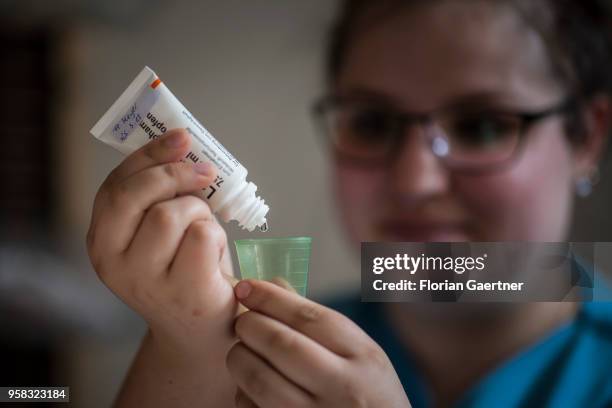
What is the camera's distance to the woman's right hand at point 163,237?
32 cm

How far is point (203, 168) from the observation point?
0.33 meters

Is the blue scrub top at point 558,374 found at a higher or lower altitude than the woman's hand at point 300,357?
lower

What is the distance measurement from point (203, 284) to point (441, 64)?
0.35 metres

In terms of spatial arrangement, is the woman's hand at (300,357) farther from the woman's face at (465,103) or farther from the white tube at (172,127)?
the woman's face at (465,103)

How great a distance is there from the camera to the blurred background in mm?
613

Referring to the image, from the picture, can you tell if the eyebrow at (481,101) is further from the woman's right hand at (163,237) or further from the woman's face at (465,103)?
the woman's right hand at (163,237)

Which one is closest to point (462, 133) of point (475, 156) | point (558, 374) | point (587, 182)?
point (475, 156)

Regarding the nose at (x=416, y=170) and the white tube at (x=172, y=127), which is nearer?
the white tube at (x=172, y=127)

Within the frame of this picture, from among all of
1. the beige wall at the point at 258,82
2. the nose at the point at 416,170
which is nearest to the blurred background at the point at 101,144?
the beige wall at the point at 258,82

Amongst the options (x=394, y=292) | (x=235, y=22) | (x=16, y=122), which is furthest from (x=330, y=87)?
(x=16, y=122)

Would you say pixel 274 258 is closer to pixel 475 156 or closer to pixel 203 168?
pixel 203 168

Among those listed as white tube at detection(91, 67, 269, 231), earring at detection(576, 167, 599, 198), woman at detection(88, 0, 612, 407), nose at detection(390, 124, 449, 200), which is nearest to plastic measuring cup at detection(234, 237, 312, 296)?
white tube at detection(91, 67, 269, 231)

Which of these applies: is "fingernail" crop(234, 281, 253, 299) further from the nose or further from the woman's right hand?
the nose

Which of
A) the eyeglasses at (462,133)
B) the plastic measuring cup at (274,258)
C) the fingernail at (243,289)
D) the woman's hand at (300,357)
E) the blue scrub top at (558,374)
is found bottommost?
the blue scrub top at (558,374)
